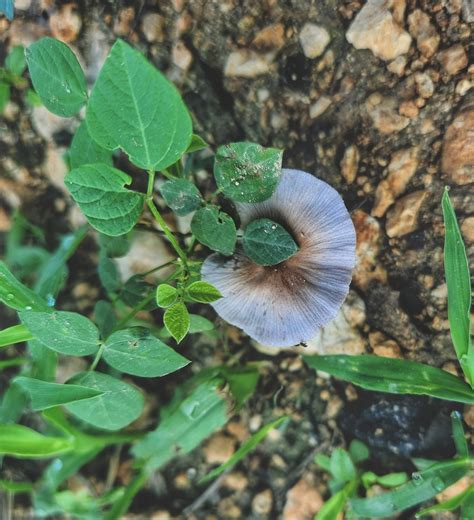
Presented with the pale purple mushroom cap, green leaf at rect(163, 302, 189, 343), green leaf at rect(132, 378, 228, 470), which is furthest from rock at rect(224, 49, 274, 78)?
green leaf at rect(132, 378, 228, 470)

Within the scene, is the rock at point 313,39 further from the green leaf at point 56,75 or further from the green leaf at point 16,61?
the green leaf at point 16,61

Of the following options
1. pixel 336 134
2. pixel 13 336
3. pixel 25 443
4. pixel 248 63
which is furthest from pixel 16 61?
pixel 25 443

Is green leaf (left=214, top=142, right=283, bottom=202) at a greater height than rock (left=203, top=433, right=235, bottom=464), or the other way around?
green leaf (left=214, top=142, right=283, bottom=202)

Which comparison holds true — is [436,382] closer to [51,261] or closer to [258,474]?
[258,474]

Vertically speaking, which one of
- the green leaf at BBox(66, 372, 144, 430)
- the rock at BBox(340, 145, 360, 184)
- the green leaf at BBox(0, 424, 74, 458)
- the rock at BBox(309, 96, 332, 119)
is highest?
the rock at BBox(309, 96, 332, 119)

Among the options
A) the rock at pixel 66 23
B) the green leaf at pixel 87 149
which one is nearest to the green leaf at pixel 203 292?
the green leaf at pixel 87 149

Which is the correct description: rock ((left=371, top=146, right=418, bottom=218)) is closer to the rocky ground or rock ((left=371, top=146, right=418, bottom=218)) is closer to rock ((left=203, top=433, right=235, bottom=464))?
the rocky ground

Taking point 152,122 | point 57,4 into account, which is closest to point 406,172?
point 152,122
